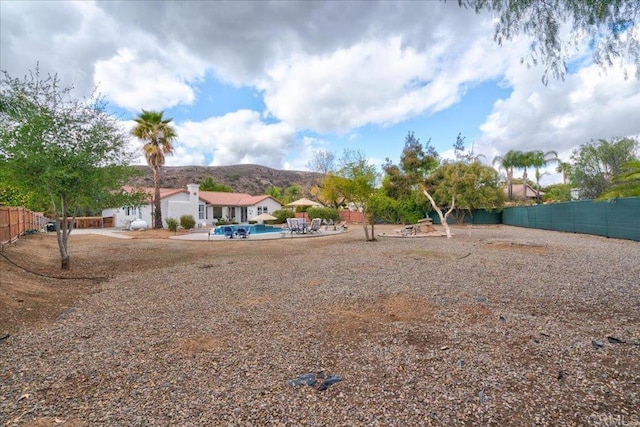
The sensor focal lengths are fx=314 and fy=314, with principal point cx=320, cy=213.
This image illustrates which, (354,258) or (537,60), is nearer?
(537,60)

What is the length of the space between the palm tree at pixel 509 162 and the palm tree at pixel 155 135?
3748cm

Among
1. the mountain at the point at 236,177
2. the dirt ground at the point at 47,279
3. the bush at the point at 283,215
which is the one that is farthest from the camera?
the mountain at the point at 236,177

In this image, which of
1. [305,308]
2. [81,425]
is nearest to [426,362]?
[305,308]

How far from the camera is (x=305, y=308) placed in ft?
17.5

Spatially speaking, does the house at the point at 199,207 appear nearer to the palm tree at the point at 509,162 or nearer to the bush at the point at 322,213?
the bush at the point at 322,213

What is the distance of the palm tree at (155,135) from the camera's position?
80.6ft

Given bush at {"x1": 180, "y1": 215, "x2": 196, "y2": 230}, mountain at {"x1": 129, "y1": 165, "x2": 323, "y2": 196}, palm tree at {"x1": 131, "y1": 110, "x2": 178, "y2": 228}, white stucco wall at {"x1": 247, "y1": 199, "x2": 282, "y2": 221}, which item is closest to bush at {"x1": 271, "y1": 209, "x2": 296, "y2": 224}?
white stucco wall at {"x1": 247, "y1": 199, "x2": 282, "y2": 221}

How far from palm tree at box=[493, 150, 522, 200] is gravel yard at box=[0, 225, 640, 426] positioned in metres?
36.5

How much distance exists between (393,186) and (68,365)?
1957 centimetres

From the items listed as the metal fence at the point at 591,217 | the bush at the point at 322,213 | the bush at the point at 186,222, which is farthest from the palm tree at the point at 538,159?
the bush at the point at 186,222

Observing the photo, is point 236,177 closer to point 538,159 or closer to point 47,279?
point 538,159

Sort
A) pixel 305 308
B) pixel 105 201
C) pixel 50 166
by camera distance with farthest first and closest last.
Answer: pixel 105 201
pixel 50 166
pixel 305 308

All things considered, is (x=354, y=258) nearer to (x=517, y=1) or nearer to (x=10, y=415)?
(x=517, y=1)

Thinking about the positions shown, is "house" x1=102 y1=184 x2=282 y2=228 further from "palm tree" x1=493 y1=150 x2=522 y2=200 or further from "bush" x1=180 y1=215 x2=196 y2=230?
"palm tree" x1=493 y1=150 x2=522 y2=200
